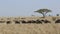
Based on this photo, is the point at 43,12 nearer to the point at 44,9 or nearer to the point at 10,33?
the point at 44,9

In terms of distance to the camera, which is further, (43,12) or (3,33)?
(43,12)

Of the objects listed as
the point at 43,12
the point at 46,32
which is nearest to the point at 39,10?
the point at 43,12

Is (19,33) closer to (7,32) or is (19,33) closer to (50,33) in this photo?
(7,32)

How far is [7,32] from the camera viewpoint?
15.6 metres

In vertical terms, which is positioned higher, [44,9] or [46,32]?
[46,32]

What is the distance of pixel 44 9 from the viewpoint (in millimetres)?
66062

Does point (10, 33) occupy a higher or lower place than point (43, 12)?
higher

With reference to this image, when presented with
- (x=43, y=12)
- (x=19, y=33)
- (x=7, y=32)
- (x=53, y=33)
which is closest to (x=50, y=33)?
(x=53, y=33)

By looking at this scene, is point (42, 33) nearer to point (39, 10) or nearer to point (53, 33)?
point (53, 33)

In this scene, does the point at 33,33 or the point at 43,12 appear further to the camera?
the point at 43,12

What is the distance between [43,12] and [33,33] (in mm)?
51196

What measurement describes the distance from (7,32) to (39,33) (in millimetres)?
2492

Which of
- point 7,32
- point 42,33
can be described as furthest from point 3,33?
point 42,33

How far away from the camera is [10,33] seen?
15.3 m
